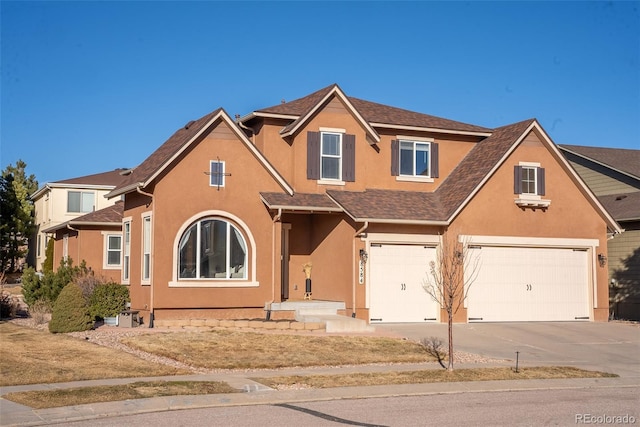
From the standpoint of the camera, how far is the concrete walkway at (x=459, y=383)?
40.8 ft

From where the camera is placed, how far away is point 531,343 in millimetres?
22156

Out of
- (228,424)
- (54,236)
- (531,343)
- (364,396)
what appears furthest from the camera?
(54,236)

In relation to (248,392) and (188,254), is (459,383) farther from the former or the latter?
(188,254)

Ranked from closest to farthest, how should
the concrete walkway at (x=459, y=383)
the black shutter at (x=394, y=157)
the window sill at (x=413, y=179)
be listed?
the concrete walkway at (x=459, y=383) < the black shutter at (x=394, y=157) < the window sill at (x=413, y=179)

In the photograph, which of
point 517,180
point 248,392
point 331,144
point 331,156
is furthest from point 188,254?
point 517,180

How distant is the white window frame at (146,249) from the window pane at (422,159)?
1019 cm

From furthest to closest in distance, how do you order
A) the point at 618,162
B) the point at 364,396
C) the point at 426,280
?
the point at 618,162
the point at 426,280
the point at 364,396

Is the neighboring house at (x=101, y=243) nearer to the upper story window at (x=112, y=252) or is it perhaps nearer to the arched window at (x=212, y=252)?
the upper story window at (x=112, y=252)

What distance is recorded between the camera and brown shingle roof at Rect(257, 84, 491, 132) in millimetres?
26859

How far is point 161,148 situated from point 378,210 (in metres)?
8.12

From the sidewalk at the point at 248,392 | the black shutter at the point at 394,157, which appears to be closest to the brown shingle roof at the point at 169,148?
the black shutter at the point at 394,157

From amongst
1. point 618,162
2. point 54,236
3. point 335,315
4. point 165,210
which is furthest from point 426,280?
point 54,236

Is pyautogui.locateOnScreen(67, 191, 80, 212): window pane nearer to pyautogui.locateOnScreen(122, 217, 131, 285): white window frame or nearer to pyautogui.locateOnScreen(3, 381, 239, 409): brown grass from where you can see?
pyautogui.locateOnScreen(122, 217, 131, 285): white window frame

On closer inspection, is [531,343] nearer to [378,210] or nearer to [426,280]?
[426,280]
